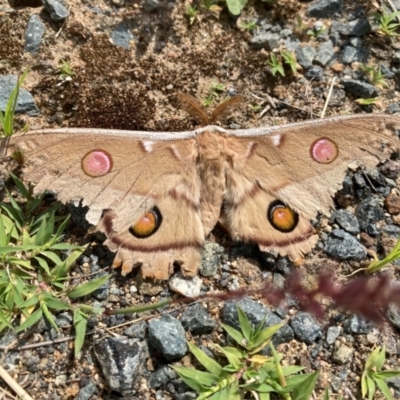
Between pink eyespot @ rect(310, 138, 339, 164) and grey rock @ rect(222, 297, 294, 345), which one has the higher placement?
pink eyespot @ rect(310, 138, 339, 164)

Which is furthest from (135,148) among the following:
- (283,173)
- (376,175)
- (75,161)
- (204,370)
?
(376,175)

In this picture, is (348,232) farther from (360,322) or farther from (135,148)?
(135,148)

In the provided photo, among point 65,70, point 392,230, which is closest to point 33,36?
point 65,70

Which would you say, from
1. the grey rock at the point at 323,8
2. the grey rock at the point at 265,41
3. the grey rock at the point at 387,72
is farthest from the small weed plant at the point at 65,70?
the grey rock at the point at 387,72

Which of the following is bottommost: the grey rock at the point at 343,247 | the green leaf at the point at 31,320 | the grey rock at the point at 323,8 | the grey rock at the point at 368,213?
the green leaf at the point at 31,320

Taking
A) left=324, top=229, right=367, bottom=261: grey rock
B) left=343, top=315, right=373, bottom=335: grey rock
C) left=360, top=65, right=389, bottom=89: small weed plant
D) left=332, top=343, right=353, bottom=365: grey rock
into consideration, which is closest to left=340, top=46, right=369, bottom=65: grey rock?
left=360, top=65, right=389, bottom=89: small weed plant

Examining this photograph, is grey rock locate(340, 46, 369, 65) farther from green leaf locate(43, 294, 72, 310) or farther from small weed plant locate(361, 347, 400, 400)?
green leaf locate(43, 294, 72, 310)

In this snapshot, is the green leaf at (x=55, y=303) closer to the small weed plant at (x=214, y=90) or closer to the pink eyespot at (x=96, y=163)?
the pink eyespot at (x=96, y=163)
